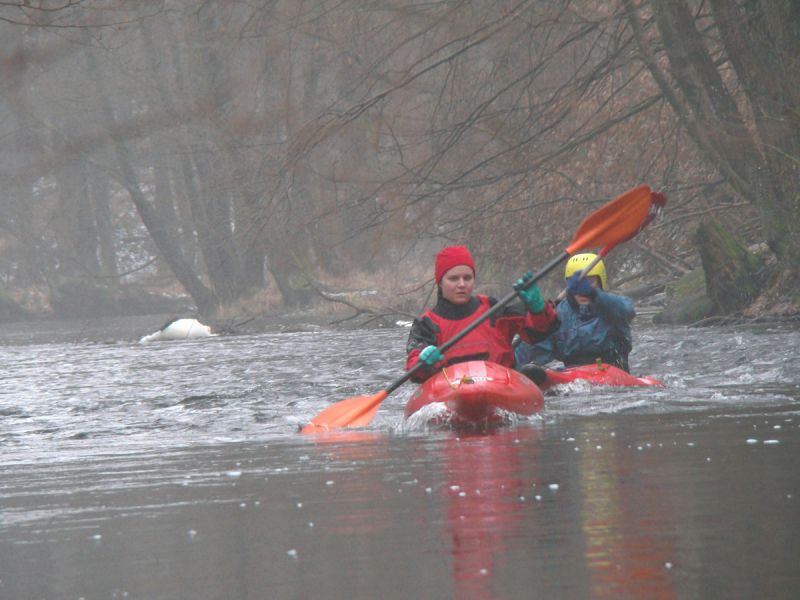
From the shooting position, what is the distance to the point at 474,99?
16.0m

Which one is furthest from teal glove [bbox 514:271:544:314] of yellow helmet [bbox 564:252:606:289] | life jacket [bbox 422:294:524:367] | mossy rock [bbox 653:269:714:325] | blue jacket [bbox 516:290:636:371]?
mossy rock [bbox 653:269:714:325]

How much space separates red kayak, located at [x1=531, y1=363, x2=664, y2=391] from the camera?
9.54 metres

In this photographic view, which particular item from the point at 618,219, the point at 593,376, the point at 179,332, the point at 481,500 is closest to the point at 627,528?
the point at 481,500

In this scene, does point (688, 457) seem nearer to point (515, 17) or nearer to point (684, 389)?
point (684, 389)

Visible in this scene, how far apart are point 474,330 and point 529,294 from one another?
1.64 feet

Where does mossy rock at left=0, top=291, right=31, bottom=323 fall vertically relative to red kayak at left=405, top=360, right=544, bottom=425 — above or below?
above

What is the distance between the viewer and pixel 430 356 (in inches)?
340

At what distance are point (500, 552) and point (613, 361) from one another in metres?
6.73

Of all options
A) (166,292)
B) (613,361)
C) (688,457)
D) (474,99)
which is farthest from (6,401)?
(166,292)

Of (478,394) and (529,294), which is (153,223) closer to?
(529,294)

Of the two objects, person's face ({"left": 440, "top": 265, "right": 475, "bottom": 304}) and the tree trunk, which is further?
the tree trunk

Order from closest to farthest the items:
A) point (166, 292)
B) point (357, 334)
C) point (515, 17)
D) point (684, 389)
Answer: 1. point (684, 389)
2. point (515, 17)
3. point (357, 334)
4. point (166, 292)

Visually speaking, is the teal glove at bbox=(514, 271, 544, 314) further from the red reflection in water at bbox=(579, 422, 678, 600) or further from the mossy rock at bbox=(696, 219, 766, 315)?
the mossy rock at bbox=(696, 219, 766, 315)

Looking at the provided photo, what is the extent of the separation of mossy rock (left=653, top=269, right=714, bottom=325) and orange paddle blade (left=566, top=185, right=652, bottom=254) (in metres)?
6.81
